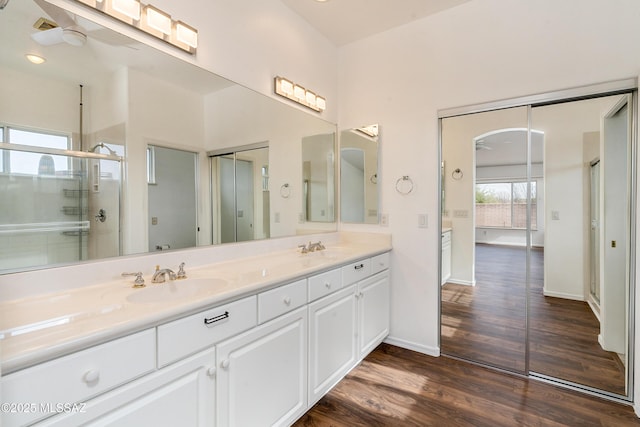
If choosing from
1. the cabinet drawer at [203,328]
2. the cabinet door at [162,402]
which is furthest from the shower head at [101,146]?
the cabinet door at [162,402]

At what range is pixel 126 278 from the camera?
144cm

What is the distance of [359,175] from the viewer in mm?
2904

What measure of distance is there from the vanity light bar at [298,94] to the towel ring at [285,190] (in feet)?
2.35

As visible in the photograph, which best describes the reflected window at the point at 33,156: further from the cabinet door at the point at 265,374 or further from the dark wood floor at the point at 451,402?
the dark wood floor at the point at 451,402

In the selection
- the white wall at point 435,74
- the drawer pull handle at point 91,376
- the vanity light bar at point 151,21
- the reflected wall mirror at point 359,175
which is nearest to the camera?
the drawer pull handle at point 91,376

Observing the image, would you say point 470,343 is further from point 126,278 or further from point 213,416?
point 126,278

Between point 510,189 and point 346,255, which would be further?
point 510,189

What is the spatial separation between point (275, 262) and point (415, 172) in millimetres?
1445

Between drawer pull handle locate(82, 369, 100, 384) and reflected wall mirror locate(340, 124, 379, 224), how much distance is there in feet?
7.48

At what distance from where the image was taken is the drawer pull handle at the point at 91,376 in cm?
85

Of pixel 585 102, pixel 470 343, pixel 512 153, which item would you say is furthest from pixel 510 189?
pixel 470 343

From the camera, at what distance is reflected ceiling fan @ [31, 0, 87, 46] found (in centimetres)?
122

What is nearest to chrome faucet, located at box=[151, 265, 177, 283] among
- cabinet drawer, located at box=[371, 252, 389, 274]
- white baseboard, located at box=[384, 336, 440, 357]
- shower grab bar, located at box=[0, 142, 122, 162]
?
shower grab bar, located at box=[0, 142, 122, 162]

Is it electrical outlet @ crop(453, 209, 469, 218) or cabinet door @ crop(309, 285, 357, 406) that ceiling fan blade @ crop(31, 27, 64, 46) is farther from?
electrical outlet @ crop(453, 209, 469, 218)
